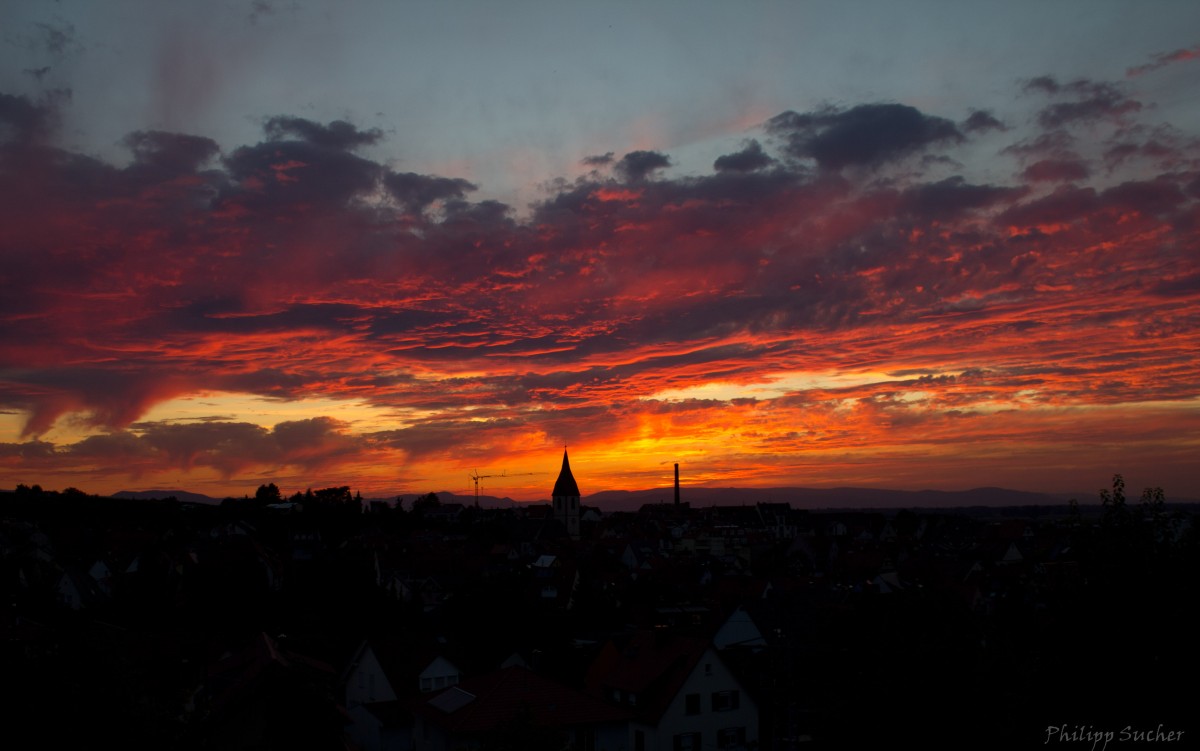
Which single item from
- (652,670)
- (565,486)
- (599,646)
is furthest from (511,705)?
(565,486)

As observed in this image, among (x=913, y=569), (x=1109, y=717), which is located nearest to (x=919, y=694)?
(x=1109, y=717)

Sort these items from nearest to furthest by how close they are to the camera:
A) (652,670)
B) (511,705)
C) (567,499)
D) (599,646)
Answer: (511,705) → (652,670) → (599,646) → (567,499)

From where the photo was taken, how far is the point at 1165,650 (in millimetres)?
13453

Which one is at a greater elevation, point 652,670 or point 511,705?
point 652,670

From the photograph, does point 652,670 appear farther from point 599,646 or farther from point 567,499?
point 567,499

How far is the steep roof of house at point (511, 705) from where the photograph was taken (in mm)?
31734

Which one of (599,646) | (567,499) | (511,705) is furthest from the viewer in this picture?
(567,499)

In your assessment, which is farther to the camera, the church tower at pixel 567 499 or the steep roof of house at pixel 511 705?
the church tower at pixel 567 499

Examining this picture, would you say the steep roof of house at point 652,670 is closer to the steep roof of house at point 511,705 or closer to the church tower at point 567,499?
the steep roof of house at point 511,705

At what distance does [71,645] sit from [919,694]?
715 inches

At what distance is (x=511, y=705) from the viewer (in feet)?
106

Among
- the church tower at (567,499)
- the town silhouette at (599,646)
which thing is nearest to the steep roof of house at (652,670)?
the town silhouette at (599,646)

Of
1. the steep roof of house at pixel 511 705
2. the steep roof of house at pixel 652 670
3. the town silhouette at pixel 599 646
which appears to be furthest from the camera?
the steep roof of house at pixel 652 670

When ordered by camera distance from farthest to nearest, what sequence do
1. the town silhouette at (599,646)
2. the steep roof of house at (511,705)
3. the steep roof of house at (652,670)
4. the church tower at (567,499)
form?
1. the church tower at (567,499)
2. the steep roof of house at (652,670)
3. the steep roof of house at (511,705)
4. the town silhouette at (599,646)
